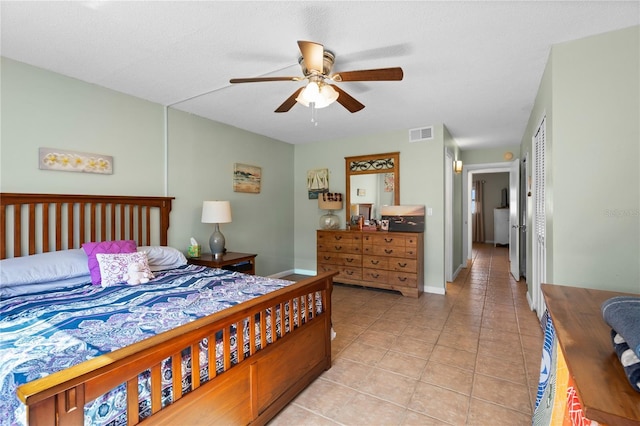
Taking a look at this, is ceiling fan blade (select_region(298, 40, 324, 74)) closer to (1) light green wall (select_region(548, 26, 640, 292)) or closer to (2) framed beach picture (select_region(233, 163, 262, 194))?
(1) light green wall (select_region(548, 26, 640, 292))

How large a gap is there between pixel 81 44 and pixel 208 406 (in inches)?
99.9

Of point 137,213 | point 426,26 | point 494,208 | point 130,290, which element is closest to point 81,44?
point 137,213

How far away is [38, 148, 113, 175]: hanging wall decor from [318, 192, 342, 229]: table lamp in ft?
9.28

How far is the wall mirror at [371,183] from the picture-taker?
449 centimetres

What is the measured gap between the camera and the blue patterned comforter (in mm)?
1051

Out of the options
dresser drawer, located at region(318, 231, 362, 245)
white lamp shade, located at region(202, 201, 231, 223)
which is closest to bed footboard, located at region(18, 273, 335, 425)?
white lamp shade, located at region(202, 201, 231, 223)

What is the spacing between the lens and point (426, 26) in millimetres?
1928

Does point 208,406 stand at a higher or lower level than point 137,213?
lower

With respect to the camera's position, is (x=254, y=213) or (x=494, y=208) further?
(x=494, y=208)

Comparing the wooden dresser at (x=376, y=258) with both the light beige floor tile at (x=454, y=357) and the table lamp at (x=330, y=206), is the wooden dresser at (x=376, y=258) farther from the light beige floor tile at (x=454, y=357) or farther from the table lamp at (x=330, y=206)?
the light beige floor tile at (x=454, y=357)

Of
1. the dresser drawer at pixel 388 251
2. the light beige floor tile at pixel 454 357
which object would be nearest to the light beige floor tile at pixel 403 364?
the light beige floor tile at pixel 454 357

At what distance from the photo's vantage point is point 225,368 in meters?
1.41

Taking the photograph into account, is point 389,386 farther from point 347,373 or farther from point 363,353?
point 363,353

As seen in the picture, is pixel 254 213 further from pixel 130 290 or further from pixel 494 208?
pixel 494 208
